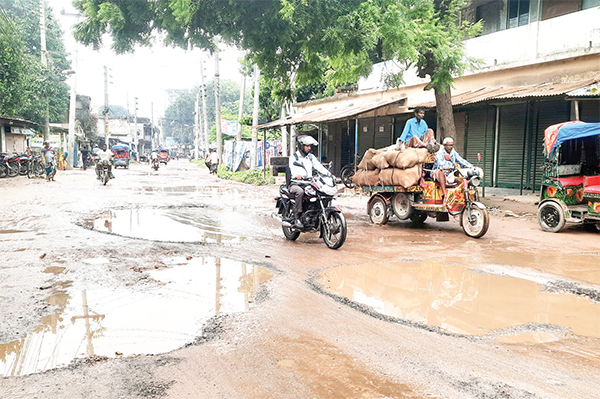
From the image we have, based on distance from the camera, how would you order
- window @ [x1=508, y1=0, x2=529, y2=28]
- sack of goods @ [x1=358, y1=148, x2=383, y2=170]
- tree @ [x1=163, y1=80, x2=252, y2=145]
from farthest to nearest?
tree @ [x1=163, y1=80, x2=252, y2=145], window @ [x1=508, y1=0, x2=529, y2=28], sack of goods @ [x1=358, y1=148, x2=383, y2=170]

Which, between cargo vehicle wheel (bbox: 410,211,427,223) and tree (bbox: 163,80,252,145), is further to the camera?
tree (bbox: 163,80,252,145)

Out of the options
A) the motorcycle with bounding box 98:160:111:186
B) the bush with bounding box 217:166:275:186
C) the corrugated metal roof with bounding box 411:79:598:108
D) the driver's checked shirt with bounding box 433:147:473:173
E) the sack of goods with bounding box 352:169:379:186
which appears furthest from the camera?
the bush with bounding box 217:166:275:186

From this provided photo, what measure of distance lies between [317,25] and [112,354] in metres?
8.90

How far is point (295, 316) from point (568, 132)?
7.11 meters

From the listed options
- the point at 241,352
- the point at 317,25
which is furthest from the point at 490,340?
the point at 317,25

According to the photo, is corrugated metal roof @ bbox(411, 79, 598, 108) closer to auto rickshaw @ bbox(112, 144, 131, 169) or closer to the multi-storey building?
the multi-storey building

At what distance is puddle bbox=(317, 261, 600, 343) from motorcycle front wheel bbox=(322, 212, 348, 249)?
1.09 meters

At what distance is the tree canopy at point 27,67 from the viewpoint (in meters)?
23.2

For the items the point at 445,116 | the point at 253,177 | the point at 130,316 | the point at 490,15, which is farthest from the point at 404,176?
the point at 253,177

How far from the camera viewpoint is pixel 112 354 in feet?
11.4

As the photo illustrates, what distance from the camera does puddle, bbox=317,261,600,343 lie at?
4.10 metres

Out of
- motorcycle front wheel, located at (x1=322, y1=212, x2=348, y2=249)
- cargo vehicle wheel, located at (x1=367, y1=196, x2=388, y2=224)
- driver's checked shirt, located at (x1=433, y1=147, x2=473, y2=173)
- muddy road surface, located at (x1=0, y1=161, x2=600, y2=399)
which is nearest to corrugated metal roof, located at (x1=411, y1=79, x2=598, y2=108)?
driver's checked shirt, located at (x1=433, y1=147, x2=473, y2=173)

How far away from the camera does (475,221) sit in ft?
28.4

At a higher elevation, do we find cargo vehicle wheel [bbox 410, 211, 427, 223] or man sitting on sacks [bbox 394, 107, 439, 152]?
man sitting on sacks [bbox 394, 107, 439, 152]
